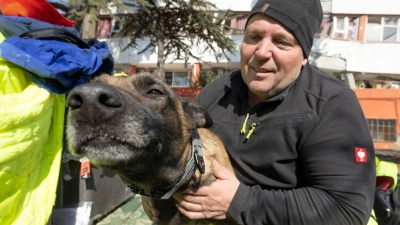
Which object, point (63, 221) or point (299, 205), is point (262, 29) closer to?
point (299, 205)

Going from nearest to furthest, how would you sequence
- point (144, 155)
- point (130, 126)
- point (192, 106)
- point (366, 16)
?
point (130, 126) → point (144, 155) → point (192, 106) → point (366, 16)

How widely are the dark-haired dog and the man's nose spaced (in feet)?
1.93

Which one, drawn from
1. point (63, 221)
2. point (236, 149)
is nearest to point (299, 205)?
point (236, 149)

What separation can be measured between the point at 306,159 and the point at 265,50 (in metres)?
0.77

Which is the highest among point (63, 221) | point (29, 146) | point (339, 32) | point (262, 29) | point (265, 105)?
point (339, 32)

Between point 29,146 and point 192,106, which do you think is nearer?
point 29,146

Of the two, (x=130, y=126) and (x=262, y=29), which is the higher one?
(x=262, y=29)

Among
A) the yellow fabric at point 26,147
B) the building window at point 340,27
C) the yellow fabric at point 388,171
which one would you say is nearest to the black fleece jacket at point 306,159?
the yellow fabric at point 388,171

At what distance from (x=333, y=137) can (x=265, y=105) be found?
Result: 1.65ft

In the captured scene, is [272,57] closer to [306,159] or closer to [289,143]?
[289,143]

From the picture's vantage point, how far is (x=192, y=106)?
94.6 inches

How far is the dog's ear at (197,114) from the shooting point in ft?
7.61

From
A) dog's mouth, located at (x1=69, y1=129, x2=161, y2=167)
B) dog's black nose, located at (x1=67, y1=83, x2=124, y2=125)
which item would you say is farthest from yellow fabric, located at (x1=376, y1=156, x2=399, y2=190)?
dog's black nose, located at (x1=67, y1=83, x2=124, y2=125)

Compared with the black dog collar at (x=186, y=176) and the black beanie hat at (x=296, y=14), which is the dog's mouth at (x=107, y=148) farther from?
the black beanie hat at (x=296, y=14)
